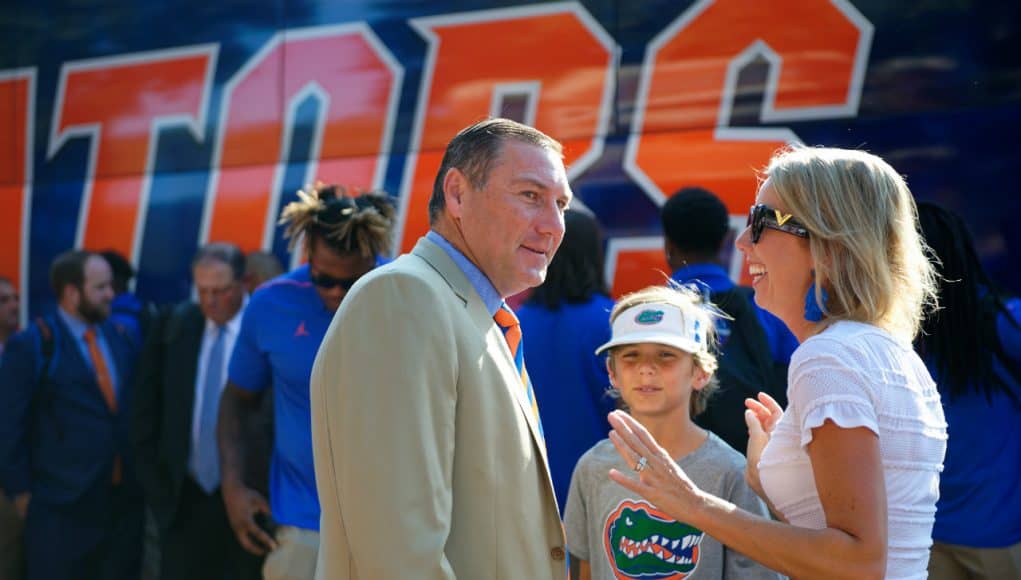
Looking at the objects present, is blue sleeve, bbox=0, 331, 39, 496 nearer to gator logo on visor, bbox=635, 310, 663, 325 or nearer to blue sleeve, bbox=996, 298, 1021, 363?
gator logo on visor, bbox=635, 310, 663, 325

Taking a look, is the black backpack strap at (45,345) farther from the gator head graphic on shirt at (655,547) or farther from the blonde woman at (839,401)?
the blonde woman at (839,401)

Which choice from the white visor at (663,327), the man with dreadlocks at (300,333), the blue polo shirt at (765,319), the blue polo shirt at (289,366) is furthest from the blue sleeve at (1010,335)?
the blue polo shirt at (289,366)

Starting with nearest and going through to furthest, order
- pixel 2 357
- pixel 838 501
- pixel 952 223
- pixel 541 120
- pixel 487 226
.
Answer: pixel 838 501 < pixel 487 226 < pixel 952 223 < pixel 541 120 < pixel 2 357

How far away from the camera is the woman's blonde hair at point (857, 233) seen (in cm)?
262

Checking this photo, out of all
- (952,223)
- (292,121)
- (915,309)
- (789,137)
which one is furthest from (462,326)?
(292,121)

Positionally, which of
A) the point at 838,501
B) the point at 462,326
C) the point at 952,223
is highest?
the point at 952,223

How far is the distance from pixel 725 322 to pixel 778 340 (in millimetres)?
293

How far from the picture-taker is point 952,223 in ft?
14.0

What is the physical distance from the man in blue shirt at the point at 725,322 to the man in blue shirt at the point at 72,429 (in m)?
3.55

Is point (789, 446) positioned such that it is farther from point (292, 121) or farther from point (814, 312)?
point (292, 121)

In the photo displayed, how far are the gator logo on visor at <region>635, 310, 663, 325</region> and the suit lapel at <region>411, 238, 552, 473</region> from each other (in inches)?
46.9

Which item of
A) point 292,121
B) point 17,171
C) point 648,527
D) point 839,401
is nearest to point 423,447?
point 839,401

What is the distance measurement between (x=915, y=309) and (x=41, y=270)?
5.93 m

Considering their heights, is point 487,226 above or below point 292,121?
below
